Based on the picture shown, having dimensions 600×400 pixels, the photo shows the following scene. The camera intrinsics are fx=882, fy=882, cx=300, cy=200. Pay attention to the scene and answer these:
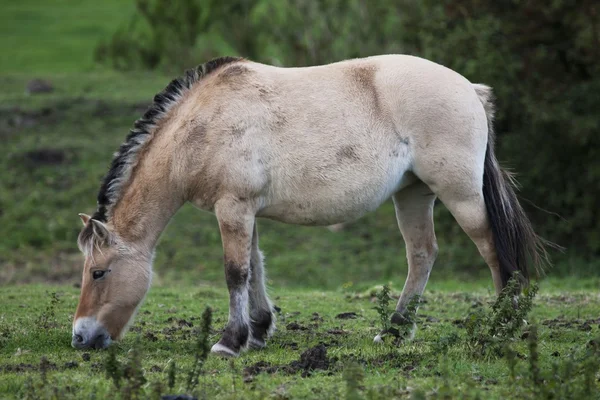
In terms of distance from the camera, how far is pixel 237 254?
708 cm

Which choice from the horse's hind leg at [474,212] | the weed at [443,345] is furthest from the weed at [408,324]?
the horse's hind leg at [474,212]

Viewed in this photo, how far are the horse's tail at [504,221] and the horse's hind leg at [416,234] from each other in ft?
1.90

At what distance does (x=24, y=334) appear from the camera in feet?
24.0

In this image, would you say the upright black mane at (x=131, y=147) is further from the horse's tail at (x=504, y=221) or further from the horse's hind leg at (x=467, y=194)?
the horse's tail at (x=504, y=221)

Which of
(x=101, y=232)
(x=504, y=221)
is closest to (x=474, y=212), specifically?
(x=504, y=221)

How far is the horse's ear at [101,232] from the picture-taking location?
23.0 feet

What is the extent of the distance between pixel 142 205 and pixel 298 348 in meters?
1.74

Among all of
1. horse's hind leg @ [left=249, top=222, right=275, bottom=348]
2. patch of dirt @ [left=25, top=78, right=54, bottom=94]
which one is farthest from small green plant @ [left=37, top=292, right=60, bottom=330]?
patch of dirt @ [left=25, top=78, right=54, bottom=94]

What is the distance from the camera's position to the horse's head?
6977 millimetres

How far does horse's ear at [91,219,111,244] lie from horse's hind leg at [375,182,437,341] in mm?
2605

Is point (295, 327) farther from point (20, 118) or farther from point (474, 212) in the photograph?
point (20, 118)

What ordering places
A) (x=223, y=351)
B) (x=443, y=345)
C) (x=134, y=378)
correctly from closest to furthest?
(x=134, y=378) < (x=443, y=345) < (x=223, y=351)

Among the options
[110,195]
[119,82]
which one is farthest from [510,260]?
[119,82]

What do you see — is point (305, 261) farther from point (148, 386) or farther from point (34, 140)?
point (148, 386)
